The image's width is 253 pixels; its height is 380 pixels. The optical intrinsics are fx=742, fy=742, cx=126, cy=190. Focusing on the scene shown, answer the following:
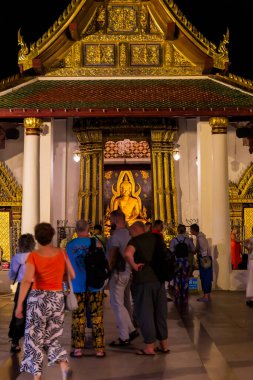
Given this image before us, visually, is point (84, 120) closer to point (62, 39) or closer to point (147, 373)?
point (62, 39)

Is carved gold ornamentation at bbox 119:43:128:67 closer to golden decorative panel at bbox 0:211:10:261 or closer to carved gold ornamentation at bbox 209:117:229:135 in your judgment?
carved gold ornamentation at bbox 209:117:229:135

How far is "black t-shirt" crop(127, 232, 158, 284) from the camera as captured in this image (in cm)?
895

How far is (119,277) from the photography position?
9.84m

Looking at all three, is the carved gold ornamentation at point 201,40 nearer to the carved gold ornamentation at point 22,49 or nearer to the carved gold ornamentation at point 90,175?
the carved gold ornamentation at point 90,175

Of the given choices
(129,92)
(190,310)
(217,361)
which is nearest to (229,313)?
(190,310)

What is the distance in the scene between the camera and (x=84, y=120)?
20188 mm

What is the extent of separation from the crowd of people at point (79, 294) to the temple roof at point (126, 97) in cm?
723

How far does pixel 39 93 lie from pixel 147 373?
1127 cm

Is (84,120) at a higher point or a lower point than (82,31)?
lower

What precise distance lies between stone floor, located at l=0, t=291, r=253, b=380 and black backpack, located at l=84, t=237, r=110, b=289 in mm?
905

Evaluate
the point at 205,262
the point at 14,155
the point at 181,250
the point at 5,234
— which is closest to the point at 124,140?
the point at 14,155

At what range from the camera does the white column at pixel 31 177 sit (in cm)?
1714

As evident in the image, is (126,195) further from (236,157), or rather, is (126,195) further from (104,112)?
(104,112)

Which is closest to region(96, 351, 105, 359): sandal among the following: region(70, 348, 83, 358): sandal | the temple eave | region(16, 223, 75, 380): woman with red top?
region(70, 348, 83, 358): sandal
